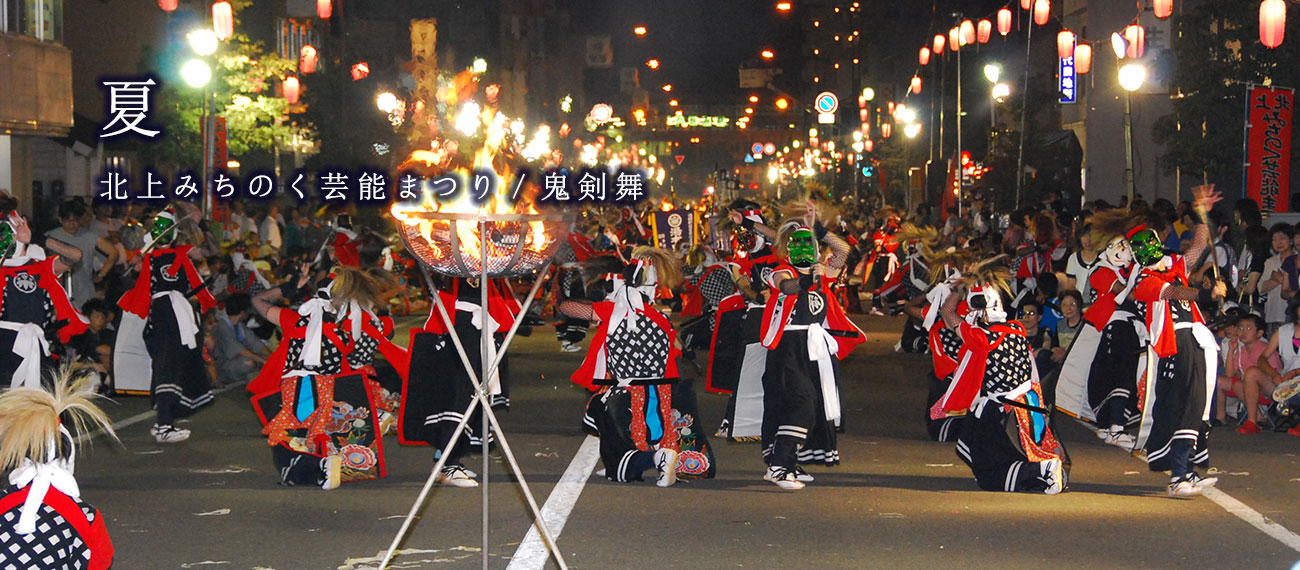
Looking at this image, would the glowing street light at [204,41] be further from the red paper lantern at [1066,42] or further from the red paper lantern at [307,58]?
the red paper lantern at [1066,42]

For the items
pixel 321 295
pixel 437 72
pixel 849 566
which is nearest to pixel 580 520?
pixel 849 566

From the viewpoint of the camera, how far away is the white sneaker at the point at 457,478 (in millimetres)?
9383

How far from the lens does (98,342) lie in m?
14.2

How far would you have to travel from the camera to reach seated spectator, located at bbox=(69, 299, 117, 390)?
45.5 ft

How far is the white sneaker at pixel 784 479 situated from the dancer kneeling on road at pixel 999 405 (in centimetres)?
105

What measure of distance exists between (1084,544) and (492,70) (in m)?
87.4

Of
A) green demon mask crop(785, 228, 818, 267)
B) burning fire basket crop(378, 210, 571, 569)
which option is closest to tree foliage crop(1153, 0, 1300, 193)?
green demon mask crop(785, 228, 818, 267)

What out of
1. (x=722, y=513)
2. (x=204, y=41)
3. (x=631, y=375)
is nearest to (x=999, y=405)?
(x=722, y=513)

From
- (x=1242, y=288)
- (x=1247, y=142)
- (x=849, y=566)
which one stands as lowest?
(x=849, y=566)

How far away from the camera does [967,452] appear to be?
935 cm

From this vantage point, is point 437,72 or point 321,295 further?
point 437,72

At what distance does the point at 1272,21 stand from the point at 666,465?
12240 millimetres

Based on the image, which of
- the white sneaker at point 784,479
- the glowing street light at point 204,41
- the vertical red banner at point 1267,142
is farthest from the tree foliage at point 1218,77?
the glowing street light at point 204,41

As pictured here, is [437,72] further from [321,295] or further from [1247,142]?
[321,295]
